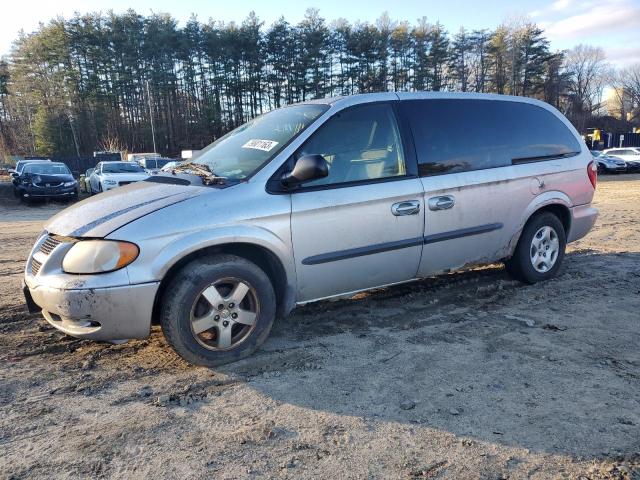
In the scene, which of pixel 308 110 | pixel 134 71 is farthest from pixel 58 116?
pixel 308 110

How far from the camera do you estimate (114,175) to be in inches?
713

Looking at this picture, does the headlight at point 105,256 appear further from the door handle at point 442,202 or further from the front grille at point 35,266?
the door handle at point 442,202

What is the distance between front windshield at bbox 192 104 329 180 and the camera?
12.4 ft

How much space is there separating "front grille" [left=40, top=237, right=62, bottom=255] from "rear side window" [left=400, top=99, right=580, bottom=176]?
9.27 ft

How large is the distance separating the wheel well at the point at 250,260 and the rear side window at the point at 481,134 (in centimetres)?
150

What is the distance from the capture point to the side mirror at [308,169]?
137 inches

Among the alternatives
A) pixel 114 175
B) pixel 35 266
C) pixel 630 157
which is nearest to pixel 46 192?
pixel 114 175

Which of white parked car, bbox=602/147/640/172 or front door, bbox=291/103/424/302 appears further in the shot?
white parked car, bbox=602/147/640/172

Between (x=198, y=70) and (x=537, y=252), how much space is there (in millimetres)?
57316

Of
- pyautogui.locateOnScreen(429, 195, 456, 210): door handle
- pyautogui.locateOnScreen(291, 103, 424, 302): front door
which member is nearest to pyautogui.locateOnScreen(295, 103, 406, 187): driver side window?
pyautogui.locateOnScreen(291, 103, 424, 302): front door

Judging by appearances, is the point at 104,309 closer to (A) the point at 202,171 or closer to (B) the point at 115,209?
(B) the point at 115,209

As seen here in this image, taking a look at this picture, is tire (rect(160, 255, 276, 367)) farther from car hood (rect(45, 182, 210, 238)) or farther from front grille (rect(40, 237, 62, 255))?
front grille (rect(40, 237, 62, 255))

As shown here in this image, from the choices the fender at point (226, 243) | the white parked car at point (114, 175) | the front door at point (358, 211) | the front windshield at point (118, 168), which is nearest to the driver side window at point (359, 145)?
the front door at point (358, 211)

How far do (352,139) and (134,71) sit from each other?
57943 millimetres
